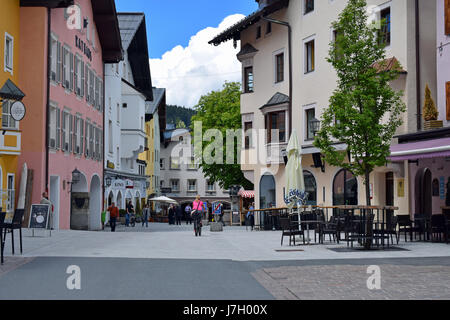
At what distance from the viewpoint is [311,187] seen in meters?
34.5

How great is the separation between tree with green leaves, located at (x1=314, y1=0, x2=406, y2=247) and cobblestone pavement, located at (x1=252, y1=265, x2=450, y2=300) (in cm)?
550

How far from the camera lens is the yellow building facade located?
86.7ft

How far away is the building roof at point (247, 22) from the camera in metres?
35.7

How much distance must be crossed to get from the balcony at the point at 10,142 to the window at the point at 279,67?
601 inches

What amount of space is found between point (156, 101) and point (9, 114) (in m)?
46.9

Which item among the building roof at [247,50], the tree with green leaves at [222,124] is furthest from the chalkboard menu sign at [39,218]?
the tree with green leaves at [222,124]

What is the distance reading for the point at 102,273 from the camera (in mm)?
12523

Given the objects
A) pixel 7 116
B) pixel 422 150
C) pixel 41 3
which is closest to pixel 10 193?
pixel 7 116

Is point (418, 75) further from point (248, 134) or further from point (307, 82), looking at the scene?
point (248, 134)

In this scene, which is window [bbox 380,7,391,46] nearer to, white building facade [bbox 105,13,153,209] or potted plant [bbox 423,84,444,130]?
potted plant [bbox 423,84,444,130]

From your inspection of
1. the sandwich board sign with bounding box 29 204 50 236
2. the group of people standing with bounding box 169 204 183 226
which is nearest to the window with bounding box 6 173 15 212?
the sandwich board sign with bounding box 29 204 50 236

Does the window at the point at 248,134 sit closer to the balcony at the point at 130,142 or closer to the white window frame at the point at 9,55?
the white window frame at the point at 9,55
